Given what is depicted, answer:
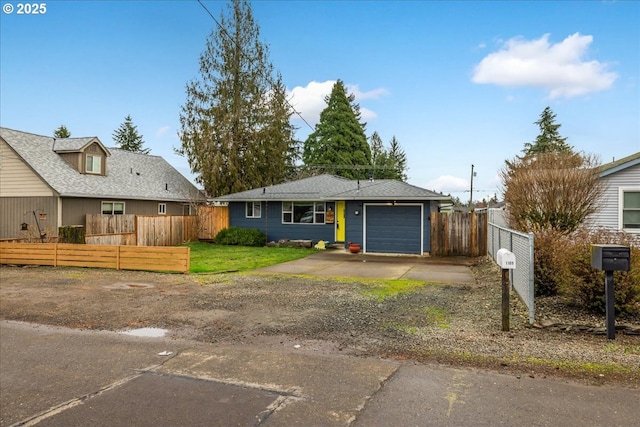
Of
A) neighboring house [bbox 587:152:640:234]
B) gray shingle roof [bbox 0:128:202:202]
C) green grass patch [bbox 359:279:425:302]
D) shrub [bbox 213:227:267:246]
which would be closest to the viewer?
green grass patch [bbox 359:279:425:302]

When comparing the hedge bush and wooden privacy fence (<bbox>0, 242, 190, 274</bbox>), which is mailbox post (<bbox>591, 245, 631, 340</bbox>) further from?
wooden privacy fence (<bbox>0, 242, 190, 274</bbox>)

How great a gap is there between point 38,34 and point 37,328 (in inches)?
502

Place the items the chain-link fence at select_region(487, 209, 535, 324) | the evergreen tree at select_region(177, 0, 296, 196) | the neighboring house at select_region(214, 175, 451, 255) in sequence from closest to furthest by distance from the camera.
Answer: the chain-link fence at select_region(487, 209, 535, 324)
the neighboring house at select_region(214, 175, 451, 255)
the evergreen tree at select_region(177, 0, 296, 196)

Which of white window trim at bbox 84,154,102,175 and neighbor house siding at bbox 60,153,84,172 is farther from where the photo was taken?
white window trim at bbox 84,154,102,175

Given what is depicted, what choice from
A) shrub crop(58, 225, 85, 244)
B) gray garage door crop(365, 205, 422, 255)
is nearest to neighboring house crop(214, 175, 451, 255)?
gray garage door crop(365, 205, 422, 255)

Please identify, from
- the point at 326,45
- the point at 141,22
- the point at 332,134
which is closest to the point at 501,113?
the point at 326,45

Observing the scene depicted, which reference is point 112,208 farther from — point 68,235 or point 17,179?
point 68,235

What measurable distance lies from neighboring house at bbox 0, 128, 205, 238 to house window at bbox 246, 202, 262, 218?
Answer: 18.6ft

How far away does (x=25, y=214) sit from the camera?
19.4 meters

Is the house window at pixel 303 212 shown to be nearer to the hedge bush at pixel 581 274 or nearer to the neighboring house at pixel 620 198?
the neighboring house at pixel 620 198

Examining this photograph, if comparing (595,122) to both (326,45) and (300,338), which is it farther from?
(300,338)

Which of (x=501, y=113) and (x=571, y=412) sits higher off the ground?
(x=501, y=113)

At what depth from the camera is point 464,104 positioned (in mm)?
18719

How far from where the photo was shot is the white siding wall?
1922 cm
